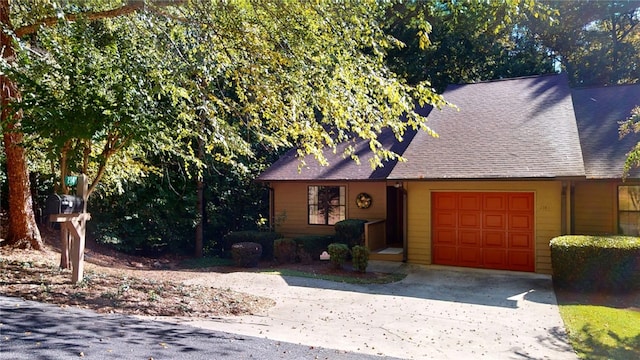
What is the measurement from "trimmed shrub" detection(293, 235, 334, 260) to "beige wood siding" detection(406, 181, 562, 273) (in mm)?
2764

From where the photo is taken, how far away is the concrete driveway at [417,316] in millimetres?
5961

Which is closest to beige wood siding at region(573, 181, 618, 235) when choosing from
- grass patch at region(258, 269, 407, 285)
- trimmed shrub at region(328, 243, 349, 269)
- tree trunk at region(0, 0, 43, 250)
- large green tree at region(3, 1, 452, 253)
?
grass patch at region(258, 269, 407, 285)

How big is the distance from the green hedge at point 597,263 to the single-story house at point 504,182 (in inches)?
59.0

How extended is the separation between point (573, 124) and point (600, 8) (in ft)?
53.5

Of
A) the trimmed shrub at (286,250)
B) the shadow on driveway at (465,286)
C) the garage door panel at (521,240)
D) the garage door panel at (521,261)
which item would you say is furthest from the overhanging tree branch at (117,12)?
the garage door panel at (521,261)

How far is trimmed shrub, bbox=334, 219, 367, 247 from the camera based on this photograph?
13.4 m

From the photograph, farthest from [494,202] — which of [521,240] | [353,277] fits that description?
[353,277]

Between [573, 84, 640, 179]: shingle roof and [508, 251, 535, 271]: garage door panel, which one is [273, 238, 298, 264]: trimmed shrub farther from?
[573, 84, 640, 179]: shingle roof

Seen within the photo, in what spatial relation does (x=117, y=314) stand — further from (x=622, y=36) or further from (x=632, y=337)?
(x=622, y=36)

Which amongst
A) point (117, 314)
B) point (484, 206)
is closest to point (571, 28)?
point (484, 206)

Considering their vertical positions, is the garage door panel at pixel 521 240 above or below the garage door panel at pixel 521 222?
below

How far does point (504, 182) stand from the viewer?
11.5m

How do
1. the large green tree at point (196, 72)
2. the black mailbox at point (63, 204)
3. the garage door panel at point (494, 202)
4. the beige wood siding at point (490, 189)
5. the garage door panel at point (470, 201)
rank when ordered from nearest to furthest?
the large green tree at point (196, 72)
the black mailbox at point (63, 204)
the beige wood siding at point (490, 189)
the garage door panel at point (494, 202)
the garage door panel at point (470, 201)

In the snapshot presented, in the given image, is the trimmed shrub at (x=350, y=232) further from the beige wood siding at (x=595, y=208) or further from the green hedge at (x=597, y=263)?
the beige wood siding at (x=595, y=208)
